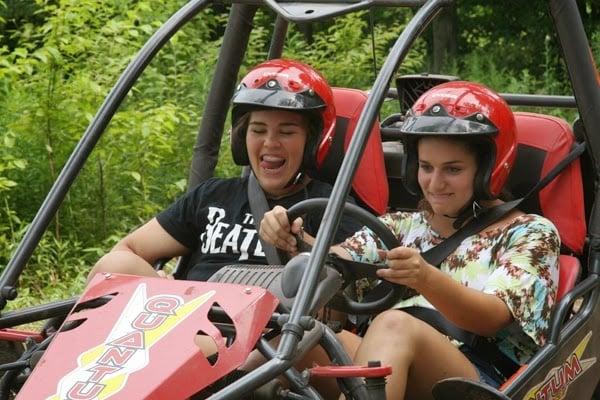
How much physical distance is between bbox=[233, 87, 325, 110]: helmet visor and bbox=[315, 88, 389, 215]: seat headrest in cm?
30

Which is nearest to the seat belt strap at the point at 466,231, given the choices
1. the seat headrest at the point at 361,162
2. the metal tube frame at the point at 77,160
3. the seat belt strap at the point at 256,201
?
the seat headrest at the point at 361,162

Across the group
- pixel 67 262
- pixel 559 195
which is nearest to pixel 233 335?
pixel 559 195

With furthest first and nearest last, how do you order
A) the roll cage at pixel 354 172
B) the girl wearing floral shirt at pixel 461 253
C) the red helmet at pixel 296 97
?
the red helmet at pixel 296 97
the girl wearing floral shirt at pixel 461 253
the roll cage at pixel 354 172

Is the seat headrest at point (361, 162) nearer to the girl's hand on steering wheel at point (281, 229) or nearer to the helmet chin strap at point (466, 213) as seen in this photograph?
the helmet chin strap at point (466, 213)

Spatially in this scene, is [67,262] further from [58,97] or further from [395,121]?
[395,121]

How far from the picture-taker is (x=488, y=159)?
13.3 ft

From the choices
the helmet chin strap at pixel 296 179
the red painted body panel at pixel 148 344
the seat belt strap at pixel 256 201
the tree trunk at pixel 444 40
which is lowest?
the red painted body panel at pixel 148 344

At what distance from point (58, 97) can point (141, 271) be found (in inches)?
134

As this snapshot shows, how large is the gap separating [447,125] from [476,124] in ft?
0.31

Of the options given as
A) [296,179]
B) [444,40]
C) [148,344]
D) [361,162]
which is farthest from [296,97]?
[444,40]

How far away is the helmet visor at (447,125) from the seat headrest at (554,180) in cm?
58

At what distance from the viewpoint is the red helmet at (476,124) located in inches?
156

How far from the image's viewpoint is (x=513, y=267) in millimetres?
3902

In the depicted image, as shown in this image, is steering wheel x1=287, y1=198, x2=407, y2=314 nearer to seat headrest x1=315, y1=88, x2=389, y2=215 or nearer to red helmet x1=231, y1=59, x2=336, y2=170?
red helmet x1=231, y1=59, x2=336, y2=170
